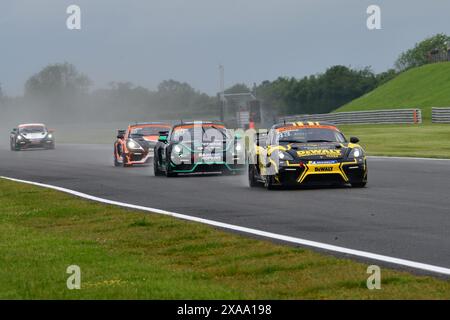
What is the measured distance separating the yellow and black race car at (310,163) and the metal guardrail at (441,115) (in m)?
37.9

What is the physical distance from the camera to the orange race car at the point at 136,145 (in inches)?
1171

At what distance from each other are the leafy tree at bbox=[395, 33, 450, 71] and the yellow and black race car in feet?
380

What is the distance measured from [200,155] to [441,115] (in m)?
35.8

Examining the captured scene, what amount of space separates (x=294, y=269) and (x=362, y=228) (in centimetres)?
318

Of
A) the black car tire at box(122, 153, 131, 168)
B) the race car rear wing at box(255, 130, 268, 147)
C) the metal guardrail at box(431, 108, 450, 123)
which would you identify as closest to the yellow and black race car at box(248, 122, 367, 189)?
the race car rear wing at box(255, 130, 268, 147)

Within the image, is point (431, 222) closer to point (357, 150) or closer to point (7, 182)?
point (357, 150)

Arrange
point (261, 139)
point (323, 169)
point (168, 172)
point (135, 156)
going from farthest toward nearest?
point (135, 156) → point (168, 172) → point (261, 139) → point (323, 169)

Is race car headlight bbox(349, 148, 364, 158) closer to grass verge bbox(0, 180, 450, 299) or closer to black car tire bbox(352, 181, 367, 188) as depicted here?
black car tire bbox(352, 181, 367, 188)

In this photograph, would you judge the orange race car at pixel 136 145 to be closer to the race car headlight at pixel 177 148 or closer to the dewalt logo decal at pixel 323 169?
the race car headlight at pixel 177 148

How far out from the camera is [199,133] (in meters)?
24.5

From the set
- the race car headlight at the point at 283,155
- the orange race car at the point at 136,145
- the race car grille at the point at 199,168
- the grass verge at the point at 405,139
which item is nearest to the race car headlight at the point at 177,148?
the race car grille at the point at 199,168

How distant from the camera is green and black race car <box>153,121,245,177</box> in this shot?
23.4 m

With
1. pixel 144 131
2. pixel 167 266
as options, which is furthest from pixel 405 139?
pixel 167 266

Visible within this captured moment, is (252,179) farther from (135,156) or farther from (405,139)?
(405,139)
